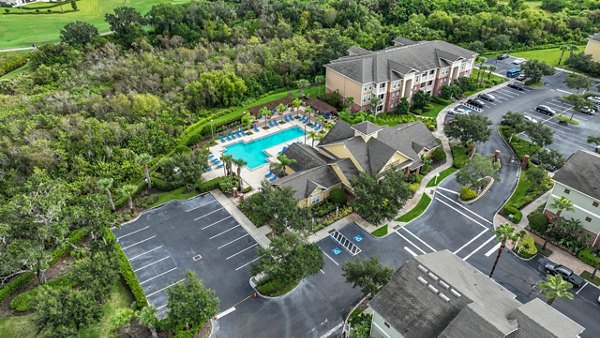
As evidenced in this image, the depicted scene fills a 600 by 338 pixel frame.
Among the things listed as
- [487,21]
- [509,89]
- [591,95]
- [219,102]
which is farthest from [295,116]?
[487,21]

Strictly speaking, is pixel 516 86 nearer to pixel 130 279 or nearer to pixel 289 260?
pixel 289 260

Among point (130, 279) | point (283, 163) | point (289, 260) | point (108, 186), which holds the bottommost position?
point (130, 279)

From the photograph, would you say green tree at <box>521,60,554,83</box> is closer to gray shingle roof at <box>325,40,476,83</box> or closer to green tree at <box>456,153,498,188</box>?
gray shingle roof at <box>325,40,476,83</box>

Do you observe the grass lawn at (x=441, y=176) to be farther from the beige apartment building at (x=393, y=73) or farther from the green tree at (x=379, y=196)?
the beige apartment building at (x=393, y=73)

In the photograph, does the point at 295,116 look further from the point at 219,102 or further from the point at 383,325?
the point at 383,325

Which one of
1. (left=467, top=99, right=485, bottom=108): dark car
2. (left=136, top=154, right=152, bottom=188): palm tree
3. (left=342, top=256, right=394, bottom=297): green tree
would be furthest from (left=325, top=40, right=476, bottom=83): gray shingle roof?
(left=342, top=256, right=394, bottom=297): green tree

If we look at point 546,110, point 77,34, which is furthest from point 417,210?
point 77,34
